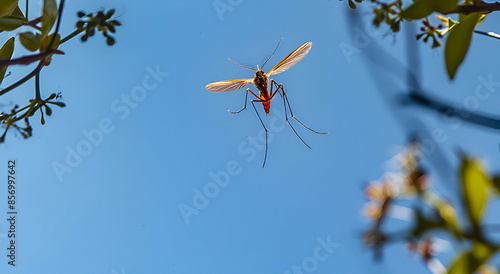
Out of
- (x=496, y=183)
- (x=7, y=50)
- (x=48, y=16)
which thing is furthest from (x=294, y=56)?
(x=496, y=183)

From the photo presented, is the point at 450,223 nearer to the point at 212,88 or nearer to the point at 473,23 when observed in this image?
the point at 473,23

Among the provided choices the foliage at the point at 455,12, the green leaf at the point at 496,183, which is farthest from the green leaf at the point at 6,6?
the green leaf at the point at 496,183

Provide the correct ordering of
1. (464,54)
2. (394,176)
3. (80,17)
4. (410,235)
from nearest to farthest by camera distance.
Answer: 1. (410,235)
2. (394,176)
3. (464,54)
4. (80,17)

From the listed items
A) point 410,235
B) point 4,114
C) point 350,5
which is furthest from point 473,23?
point 4,114

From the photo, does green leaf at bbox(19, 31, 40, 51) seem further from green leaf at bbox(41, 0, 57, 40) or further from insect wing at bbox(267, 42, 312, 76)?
insect wing at bbox(267, 42, 312, 76)

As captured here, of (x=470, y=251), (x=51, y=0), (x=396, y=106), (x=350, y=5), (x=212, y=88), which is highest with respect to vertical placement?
(x=51, y=0)

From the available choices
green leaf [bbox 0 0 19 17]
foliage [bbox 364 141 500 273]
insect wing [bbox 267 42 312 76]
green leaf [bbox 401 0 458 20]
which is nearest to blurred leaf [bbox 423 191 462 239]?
foliage [bbox 364 141 500 273]
